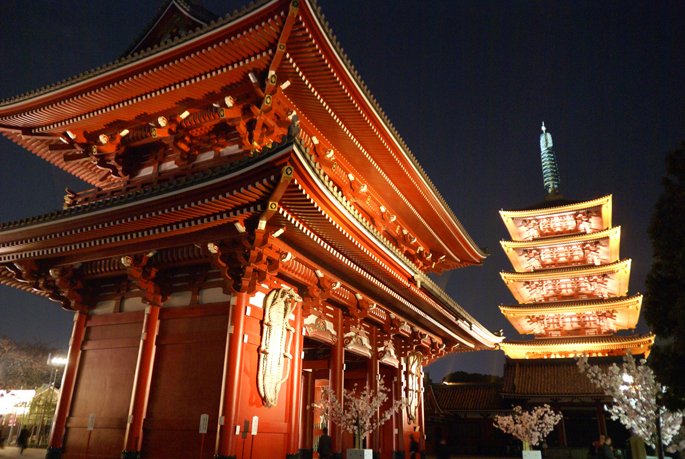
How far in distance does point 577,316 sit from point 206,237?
34.3m

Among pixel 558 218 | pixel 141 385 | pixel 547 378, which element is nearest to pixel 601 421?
pixel 547 378

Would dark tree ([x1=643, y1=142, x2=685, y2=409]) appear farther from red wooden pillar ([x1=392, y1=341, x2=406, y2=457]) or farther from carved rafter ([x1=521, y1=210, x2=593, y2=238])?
carved rafter ([x1=521, y1=210, x2=593, y2=238])

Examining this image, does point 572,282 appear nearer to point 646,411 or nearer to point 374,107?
point 646,411

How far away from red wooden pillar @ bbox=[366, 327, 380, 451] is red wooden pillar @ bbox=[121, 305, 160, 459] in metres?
7.40

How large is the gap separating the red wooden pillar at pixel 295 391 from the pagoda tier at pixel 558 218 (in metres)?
29.5

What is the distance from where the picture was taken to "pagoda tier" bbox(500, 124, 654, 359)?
33969 millimetres

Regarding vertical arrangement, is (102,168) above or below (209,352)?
above

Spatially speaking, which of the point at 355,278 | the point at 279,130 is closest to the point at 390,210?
the point at 355,278

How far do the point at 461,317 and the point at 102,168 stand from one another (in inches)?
564

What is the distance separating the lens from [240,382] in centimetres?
1012

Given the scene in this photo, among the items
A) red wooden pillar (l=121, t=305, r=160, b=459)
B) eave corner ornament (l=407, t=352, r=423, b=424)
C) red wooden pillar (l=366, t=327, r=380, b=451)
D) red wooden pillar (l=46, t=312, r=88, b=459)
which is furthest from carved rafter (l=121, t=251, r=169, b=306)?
eave corner ornament (l=407, t=352, r=423, b=424)

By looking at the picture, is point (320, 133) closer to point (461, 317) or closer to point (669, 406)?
point (461, 317)

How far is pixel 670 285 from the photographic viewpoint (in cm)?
945

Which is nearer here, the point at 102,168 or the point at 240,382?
the point at 240,382
